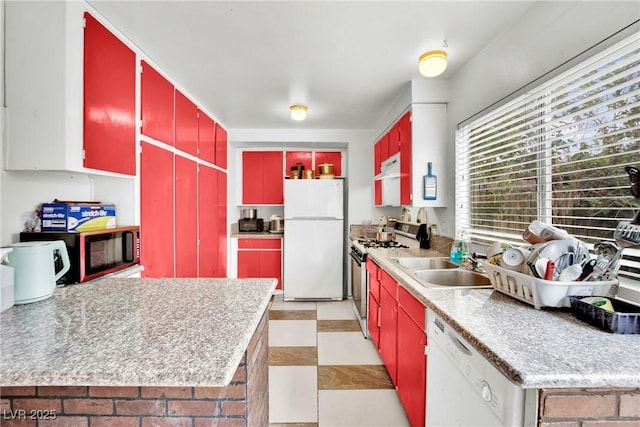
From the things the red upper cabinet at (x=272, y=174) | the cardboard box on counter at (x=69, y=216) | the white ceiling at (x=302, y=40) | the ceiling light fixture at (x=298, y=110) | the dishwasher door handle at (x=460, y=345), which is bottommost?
the dishwasher door handle at (x=460, y=345)

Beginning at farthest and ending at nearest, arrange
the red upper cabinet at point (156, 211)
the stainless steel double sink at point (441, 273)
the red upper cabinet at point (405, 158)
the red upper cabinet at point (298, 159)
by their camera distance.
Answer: the red upper cabinet at point (298, 159) → the red upper cabinet at point (405, 158) → the red upper cabinet at point (156, 211) → the stainless steel double sink at point (441, 273)

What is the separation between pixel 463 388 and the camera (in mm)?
1064

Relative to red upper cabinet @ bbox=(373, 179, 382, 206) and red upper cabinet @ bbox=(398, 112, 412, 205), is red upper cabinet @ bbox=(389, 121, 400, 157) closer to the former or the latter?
red upper cabinet @ bbox=(398, 112, 412, 205)

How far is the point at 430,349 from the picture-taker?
1.37 m

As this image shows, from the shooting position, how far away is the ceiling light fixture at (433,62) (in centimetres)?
184

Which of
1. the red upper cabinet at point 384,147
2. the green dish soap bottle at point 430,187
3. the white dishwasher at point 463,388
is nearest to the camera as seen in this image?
the white dishwasher at point 463,388

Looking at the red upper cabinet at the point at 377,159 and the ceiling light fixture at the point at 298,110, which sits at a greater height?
the ceiling light fixture at the point at 298,110

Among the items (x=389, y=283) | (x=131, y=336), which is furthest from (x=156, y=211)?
(x=389, y=283)

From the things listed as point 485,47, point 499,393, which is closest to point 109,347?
point 499,393

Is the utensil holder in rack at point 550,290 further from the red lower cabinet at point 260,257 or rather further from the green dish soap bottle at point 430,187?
the red lower cabinet at point 260,257

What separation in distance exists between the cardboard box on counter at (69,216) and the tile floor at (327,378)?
1563 mm

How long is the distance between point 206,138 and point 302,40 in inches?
71.5

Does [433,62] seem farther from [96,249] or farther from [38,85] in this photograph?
[96,249]

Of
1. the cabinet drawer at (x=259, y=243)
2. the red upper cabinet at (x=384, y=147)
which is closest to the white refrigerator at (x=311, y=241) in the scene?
the cabinet drawer at (x=259, y=243)
